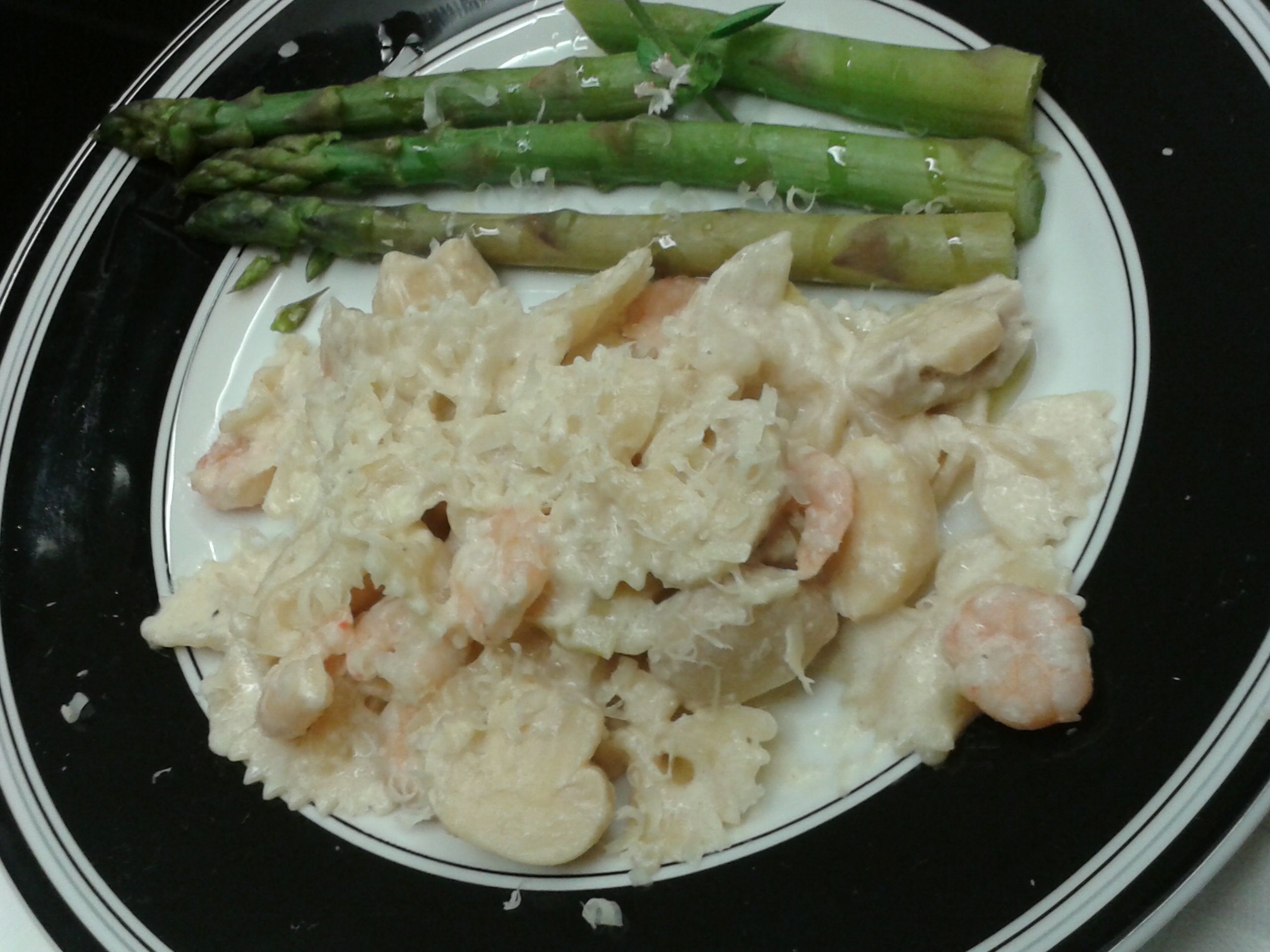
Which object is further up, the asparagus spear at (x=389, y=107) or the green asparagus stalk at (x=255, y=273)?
the asparagus spear at (x=389, y=107)

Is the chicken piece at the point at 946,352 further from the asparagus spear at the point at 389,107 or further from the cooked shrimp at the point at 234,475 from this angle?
the cooked shrimp at the point at 234,475

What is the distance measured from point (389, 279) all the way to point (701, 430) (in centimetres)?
116

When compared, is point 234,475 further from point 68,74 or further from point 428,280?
point 68,74

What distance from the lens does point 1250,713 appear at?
1941mm

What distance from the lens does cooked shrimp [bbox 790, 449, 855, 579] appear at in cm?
241

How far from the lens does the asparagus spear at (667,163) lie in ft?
9.29

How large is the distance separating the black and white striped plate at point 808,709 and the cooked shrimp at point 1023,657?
0.08 metres

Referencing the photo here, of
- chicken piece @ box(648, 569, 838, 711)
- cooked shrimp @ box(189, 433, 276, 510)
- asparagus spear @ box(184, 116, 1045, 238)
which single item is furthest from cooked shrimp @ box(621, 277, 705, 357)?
cooked shrimp @ box(189, 433, 276, 510)

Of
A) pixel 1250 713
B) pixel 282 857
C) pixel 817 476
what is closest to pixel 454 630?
pixel 282 857

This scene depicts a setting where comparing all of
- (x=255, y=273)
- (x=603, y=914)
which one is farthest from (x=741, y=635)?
(x=255, y=273)

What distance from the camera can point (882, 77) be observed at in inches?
117

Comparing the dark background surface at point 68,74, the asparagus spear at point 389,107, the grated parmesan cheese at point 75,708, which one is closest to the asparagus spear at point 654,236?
the asparagus spear at point 389,107

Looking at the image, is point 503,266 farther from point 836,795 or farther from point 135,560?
point 836,795

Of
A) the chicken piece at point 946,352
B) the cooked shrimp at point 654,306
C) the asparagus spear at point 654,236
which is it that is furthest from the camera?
the cooked shrimp at point 654,306
